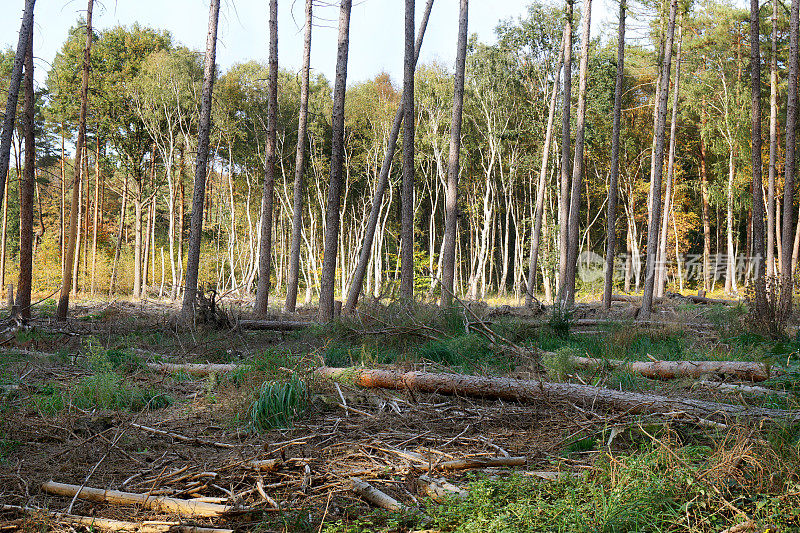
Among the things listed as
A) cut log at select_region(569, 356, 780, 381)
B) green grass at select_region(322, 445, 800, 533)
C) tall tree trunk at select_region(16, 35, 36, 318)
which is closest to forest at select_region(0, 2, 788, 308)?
tall tree trunk at select_region(16, 35, 36, 318)

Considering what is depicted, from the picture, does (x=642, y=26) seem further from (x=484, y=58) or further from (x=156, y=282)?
(x=156, y=282)

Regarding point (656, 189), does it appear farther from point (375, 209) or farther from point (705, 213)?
Answer: point (705, 213)

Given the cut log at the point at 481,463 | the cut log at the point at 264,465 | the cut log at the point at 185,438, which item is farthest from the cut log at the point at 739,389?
the cut log at the point at 185,438

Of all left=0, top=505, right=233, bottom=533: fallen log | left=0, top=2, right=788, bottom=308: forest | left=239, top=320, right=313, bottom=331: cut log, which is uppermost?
left=0, top=2, right=788, bottom=308: forest

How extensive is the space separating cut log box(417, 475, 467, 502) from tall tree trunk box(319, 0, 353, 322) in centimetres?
794

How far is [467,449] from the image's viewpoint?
3.96m

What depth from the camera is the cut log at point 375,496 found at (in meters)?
3.07

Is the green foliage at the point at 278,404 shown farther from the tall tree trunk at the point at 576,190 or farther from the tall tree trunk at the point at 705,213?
the tall tree trunk at the point at 705,213

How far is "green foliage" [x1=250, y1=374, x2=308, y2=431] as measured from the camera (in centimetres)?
453

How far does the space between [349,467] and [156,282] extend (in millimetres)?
33548

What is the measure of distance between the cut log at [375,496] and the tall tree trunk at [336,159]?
26.1ft

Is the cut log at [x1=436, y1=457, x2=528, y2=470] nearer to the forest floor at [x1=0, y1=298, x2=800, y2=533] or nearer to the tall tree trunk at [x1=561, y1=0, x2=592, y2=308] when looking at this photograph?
the forest floor at [x1=0, y1=298, x2=800, y2=533]

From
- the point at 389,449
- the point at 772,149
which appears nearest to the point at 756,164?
the point at 772,149

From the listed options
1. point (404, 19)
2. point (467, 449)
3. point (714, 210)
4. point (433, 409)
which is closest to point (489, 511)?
point (467, 449)
